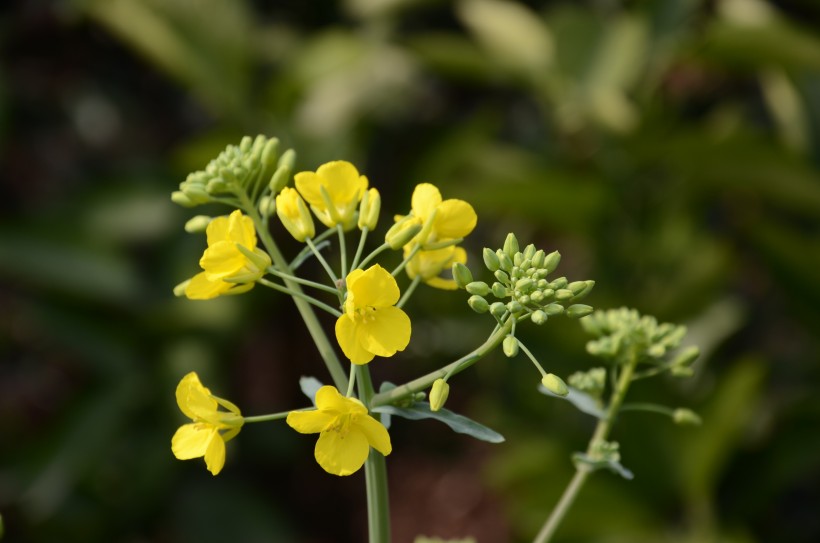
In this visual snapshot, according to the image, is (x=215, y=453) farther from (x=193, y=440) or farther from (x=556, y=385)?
(x=556, y=385)

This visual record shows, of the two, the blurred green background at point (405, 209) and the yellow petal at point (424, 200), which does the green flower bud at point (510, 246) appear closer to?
the yellow petal at point (424, 200)

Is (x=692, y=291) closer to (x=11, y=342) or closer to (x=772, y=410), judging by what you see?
(x=772, y=410)

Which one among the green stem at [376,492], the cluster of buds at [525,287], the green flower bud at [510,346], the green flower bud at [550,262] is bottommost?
the green stem at [376,492]

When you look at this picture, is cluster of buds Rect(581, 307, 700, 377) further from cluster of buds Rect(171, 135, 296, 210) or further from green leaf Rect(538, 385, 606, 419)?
cluster of buds Rect(171, 135, 296, 210)

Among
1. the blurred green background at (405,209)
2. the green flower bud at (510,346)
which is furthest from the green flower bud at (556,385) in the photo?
the blurred green background at (405,209)

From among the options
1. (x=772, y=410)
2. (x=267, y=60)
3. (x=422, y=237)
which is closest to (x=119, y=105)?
(x=267, y=60)

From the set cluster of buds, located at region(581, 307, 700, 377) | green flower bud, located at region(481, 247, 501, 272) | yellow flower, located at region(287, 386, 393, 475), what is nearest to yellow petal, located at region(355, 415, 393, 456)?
yellow flower, located at region(287, 386, 393, 475)
